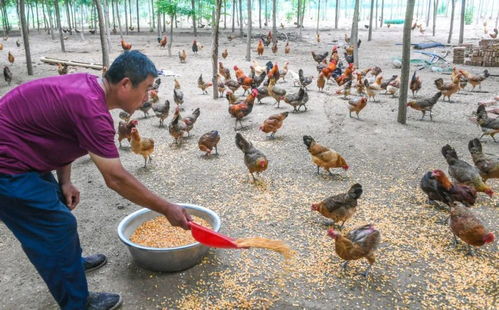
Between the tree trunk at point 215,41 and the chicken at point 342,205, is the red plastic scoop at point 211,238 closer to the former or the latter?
the chicken at point 342,205

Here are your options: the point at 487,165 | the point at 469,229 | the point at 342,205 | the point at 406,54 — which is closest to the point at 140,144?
the point at 342,205

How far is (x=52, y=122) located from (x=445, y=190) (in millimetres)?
4496

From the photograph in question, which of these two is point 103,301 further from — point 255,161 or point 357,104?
point 357,104

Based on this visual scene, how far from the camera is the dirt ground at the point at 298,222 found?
3586 millimetres

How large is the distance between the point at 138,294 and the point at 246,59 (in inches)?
714

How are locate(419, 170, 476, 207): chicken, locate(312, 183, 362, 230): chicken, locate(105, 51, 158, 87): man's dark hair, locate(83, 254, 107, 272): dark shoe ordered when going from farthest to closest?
1. locate(419, 170, 476, 207): chicken
2. locate(312, 183, 362, 230): chicken
3. locate(83, 254, 107, 272): dark shoe
4. locate(105, 51, 158, 87): man's dark hair

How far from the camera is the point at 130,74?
254 centimetres

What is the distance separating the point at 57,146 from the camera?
2.56 meters

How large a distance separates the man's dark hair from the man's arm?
0.53m

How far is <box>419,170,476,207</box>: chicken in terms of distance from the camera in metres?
4.79

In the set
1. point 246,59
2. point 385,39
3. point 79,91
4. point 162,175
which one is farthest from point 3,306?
point 385,39

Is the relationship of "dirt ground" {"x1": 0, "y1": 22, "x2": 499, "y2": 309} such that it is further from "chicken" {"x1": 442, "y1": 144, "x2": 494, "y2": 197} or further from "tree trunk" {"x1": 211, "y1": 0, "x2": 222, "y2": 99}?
"tree trunk" {"x1": 211, "y1": 0, "x2": 222, "y2": 99}

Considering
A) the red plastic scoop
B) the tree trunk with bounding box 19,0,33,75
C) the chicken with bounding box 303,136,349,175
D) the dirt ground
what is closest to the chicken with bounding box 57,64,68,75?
the tree trunk with bounding box 19,0,33,75

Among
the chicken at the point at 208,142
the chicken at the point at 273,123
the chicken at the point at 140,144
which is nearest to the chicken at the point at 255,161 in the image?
the chicken at the point at 208,142
